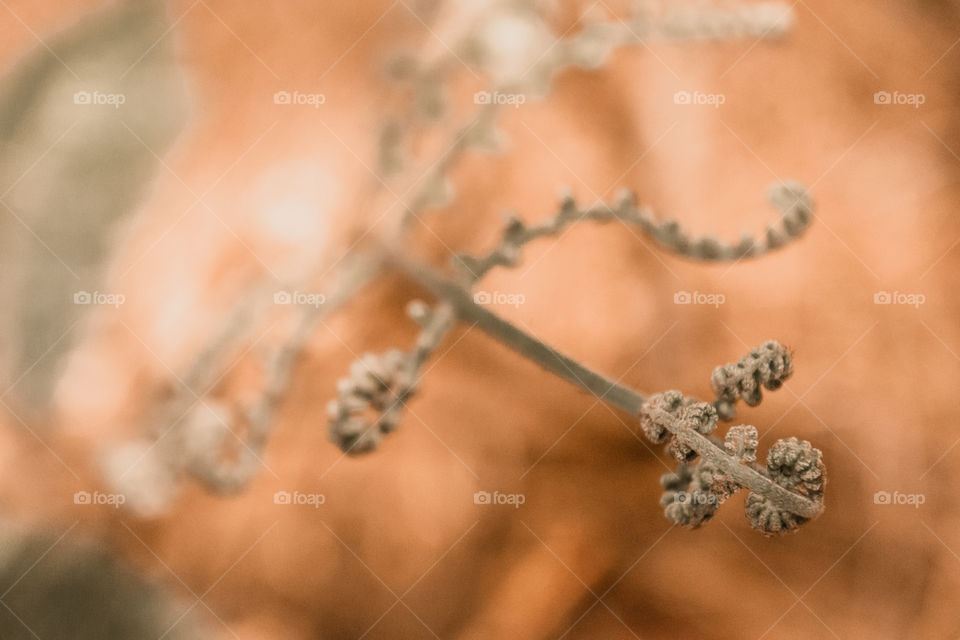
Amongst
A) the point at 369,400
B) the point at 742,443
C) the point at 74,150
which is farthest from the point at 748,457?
the point at 74,150

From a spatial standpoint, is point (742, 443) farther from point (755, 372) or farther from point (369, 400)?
point (369, 400)

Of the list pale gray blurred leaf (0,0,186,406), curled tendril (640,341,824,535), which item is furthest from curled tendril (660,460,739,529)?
pale gray blurred leaf (0,0,186,406)

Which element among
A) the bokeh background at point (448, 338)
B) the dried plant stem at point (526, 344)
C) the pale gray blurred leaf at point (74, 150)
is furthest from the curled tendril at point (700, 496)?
the pale gray blurred leaf at point (74, 150)

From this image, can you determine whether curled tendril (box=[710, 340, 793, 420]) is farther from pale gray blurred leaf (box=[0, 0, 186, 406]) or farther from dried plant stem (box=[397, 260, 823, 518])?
pale gray blurred leaf (box=[0, 0, 186, 406])

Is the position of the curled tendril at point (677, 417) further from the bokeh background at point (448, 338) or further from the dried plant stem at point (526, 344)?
the bokeh background at point (448, 338)

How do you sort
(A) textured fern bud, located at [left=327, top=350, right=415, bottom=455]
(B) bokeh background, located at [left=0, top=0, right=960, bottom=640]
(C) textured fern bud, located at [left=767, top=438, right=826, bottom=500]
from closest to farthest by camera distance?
(C) textured fern bud, located at [left=767, top=438, right=826, bottom=500] < (A) textured fern bud, located at [left=327, top=350, right=415, bottom=455] < (B) bokeh background, located at [left=0, top=0, right=960, bottom=640]
